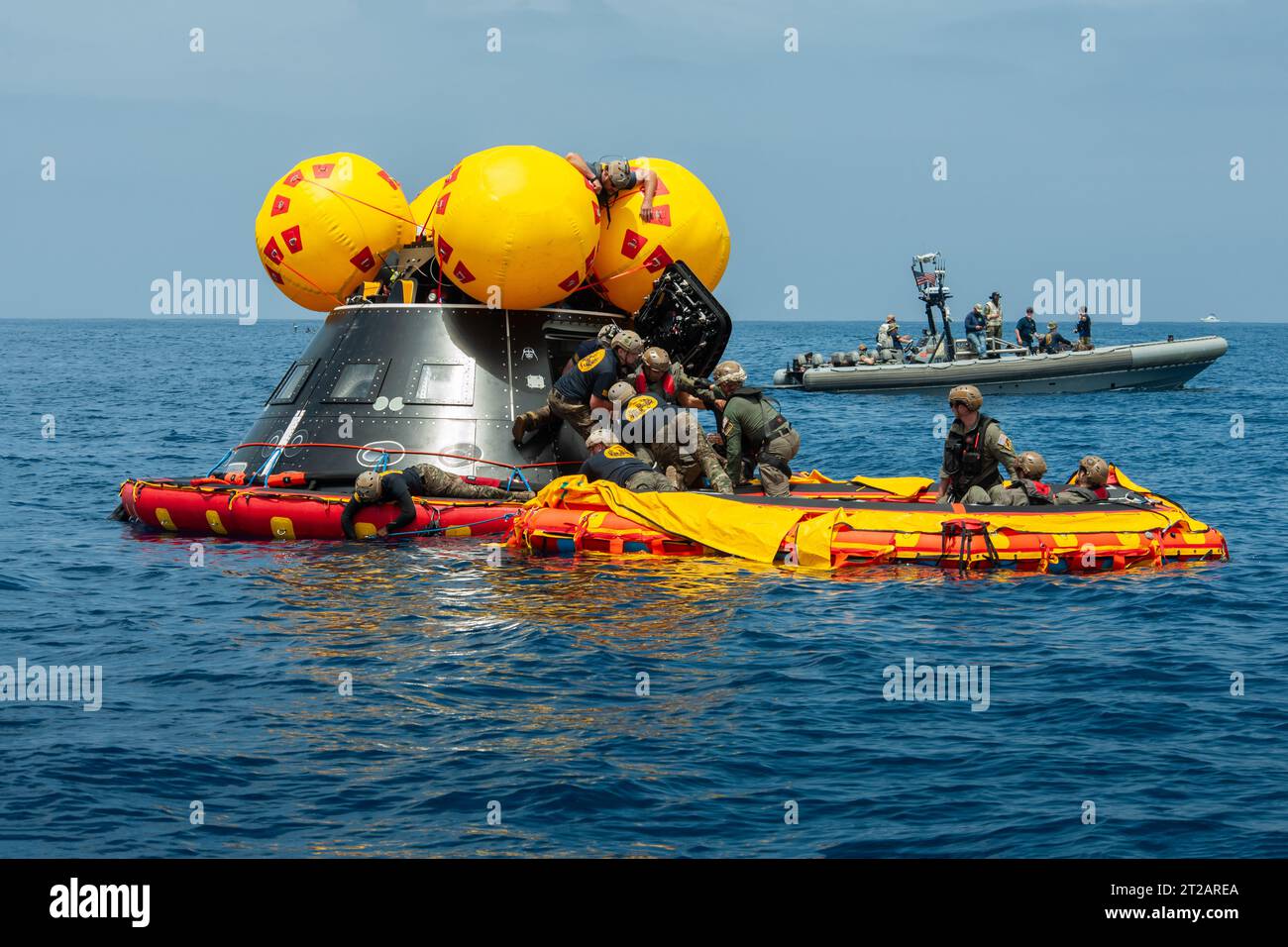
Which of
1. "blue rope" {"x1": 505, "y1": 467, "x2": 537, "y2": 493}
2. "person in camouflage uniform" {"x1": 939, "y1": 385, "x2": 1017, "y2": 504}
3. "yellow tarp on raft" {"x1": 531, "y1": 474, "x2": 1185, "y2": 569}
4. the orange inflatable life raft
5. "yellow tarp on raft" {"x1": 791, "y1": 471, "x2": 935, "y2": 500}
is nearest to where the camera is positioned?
the orange inflatable life raft

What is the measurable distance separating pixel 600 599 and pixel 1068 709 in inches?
182

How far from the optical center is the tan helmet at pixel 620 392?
15602 mm

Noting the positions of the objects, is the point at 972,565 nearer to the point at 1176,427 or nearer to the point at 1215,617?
the point at 1215,617

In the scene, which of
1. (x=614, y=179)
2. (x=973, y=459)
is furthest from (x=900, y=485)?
(x=614, y=179)

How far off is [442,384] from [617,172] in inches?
130

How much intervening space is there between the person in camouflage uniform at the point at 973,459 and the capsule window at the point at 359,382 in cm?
665

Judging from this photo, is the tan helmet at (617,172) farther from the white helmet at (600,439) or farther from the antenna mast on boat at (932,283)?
the antenna mast on boat at (932,283)

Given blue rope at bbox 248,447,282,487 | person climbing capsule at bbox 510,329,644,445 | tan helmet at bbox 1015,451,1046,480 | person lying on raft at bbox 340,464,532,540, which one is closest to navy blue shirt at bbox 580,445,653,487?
person climbing capsule at bbox 510,329,644,445

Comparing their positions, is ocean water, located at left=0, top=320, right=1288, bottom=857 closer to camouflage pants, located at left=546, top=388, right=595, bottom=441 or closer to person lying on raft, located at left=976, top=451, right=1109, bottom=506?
person lying on raft, located at left=976, top=451, right=1109, bottom=506

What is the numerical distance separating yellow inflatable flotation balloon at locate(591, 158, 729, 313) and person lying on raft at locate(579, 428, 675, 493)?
9.28ft

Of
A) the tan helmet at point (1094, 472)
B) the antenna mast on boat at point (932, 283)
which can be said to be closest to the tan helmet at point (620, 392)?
the tan helmet at point (1094, 472)

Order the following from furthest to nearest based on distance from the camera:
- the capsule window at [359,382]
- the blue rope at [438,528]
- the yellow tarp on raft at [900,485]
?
the capsule window at [359,382], the yellow tarp on raft at [900,485], the blue rope at [438,528]

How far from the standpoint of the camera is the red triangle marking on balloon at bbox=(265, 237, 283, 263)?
17.7 meters

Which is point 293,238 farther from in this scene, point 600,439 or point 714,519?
point 714,519
